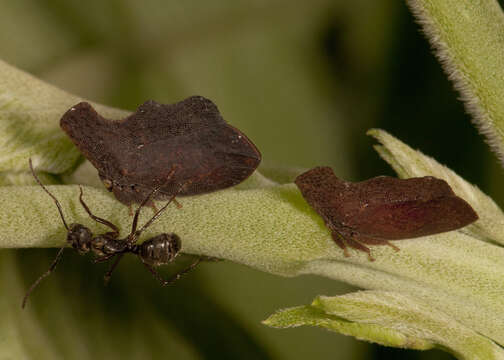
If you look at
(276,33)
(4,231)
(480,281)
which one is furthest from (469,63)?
(276,33)

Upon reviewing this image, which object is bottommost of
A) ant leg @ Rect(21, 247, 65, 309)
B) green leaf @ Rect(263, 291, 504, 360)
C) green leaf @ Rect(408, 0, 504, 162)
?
ant leg @ Rect(21, 247, 65, 309)

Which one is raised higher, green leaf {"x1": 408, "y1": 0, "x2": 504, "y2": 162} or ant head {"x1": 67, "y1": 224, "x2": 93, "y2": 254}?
green leaf {"x1": 408, "y1": 0, "x2": 504, "y2": 162}

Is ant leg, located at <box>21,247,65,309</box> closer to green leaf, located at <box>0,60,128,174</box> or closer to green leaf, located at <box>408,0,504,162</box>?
green leaf, located at <box>0,60,128,174</box>

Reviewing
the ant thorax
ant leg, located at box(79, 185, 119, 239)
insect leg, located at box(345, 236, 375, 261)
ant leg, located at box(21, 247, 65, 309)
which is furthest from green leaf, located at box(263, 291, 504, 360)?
ant leg, located at box(21, 247, 65, 309)

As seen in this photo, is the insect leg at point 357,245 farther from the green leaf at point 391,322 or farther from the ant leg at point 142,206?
the ant leg at point 142,206

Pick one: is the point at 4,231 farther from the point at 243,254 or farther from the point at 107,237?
the point at 243,254

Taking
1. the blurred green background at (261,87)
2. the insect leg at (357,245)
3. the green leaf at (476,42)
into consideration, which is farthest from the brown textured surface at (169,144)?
the blurred green background at (261,87)
